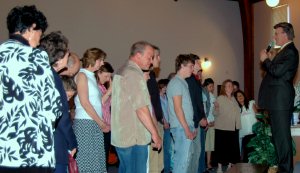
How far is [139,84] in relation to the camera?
3117 mm

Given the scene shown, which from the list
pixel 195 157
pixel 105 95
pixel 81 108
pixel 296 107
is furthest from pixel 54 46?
pixel 296 107

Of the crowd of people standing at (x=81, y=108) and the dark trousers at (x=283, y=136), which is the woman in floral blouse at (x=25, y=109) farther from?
the dark trousers at (x=283, y=136)

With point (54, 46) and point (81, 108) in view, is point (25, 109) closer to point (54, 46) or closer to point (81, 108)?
point (54, 46)

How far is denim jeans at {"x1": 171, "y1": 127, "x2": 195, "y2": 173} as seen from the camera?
388cm

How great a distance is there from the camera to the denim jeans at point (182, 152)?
388cm

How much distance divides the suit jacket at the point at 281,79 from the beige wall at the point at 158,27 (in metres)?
5.78

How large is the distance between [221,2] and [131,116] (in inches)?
336

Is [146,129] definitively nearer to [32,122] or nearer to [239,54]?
[32,122]

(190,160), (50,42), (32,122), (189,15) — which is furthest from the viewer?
(189,15)

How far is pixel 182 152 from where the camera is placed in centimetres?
391

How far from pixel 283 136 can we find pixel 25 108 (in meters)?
2.37

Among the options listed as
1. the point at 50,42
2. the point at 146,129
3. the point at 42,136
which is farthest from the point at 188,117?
the point at 42,136

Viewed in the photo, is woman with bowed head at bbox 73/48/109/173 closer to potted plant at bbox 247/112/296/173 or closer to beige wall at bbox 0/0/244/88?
potted plant at bbox 247/112/296/173

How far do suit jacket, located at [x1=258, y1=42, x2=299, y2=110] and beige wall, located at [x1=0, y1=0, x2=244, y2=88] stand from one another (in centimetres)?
578
